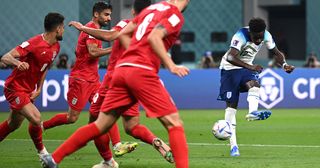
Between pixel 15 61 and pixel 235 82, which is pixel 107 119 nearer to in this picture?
pixel 15 61

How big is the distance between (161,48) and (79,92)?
5.96 metres

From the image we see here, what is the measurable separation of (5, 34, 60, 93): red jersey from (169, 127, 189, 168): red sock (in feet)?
12.1

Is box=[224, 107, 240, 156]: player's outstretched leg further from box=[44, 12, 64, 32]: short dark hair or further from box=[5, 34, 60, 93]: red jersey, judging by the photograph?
box=[44, 12, 64, 32]: short dark hair

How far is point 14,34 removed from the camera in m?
26.2

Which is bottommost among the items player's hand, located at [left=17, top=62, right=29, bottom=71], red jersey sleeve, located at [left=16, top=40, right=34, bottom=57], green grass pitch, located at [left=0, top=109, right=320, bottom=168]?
green grass pitch, located at [left=0, top=109, right=320, bottom=168]

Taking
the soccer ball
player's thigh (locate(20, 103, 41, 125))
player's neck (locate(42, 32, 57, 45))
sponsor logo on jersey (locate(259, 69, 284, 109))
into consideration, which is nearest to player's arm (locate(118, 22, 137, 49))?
player's thigh (locate(20, 103, 41, 125))

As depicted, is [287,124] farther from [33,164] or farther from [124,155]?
[33,164]

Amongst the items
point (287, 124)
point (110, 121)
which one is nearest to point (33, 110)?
point (110, 121)

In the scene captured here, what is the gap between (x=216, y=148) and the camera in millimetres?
15539

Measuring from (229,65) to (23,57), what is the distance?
3568mm

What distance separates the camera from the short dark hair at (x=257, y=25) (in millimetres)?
14164

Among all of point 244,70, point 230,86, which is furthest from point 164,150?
point 244,70

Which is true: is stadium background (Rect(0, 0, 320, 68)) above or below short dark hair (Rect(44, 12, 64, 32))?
below

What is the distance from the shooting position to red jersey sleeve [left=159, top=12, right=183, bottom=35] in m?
10.0
